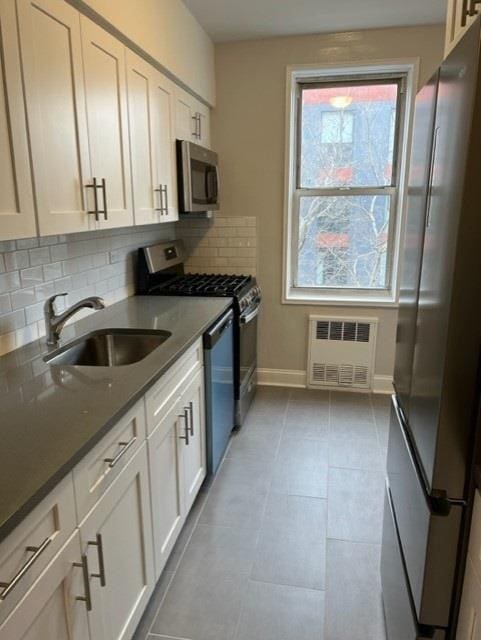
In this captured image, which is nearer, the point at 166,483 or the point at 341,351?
the point at 166,483

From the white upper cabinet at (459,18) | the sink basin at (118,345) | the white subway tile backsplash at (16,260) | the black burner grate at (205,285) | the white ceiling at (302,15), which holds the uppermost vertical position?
the white ceiling at (302,15)

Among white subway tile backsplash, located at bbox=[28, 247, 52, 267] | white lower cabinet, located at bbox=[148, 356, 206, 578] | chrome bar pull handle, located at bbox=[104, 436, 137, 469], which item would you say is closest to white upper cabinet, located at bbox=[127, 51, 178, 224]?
white subway tile backsplash, located at bbox=[28, 247, 52, 267]

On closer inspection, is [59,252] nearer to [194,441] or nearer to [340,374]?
[194,441]

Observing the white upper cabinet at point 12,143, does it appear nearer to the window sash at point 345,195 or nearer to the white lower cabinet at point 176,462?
the white lower cabinet at point 176,462

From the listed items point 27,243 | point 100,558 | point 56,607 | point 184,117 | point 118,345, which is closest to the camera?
point 56,607

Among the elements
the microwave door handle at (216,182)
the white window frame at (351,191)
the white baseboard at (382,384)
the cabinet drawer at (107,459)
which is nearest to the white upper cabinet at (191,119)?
the microwave door handle at (216,182)

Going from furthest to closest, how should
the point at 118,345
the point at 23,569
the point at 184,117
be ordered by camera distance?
the point at 184,117
the point at 118,345
the point at 23,569

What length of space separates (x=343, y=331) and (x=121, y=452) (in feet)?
8.48

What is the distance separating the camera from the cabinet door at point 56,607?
3.00 feet

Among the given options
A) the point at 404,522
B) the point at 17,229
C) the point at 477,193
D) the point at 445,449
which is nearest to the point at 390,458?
the point at 404,522

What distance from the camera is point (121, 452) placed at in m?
1.37

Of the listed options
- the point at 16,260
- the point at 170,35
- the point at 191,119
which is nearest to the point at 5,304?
the point at 16,260

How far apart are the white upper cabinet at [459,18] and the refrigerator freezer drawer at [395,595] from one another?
Result: 150cm

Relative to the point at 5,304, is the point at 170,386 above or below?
below
